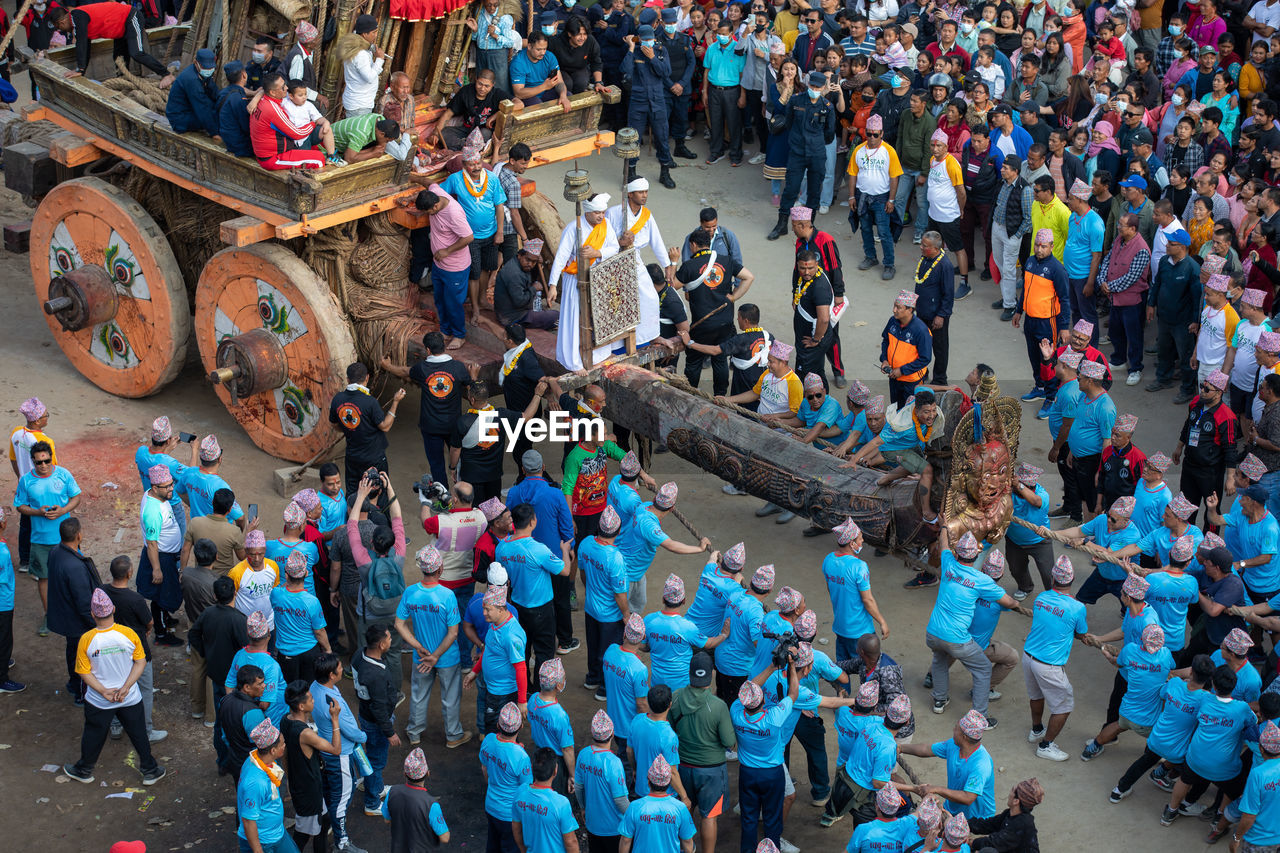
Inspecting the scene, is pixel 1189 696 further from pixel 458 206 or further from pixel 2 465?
pixel 2 465

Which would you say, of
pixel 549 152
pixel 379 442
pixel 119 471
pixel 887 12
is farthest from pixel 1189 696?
pixel 887 12

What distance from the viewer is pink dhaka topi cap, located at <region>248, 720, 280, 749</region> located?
793cm

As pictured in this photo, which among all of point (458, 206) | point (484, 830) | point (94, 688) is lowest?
point (484, 830)

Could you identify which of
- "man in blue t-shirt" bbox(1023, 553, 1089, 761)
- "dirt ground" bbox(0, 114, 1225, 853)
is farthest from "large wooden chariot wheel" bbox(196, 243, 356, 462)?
"man in blue t-shirt" bbox(1023, 553, 1089, 761)

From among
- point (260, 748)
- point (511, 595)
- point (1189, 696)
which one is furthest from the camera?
point (511, 595)

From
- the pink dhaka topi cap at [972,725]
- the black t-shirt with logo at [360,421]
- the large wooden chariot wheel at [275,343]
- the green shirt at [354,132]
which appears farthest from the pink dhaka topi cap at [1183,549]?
the green shirt at [354,132]

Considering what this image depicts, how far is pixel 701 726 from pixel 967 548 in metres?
2.20

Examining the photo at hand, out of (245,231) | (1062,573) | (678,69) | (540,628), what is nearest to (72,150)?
(245,231)

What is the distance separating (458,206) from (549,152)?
1.29 m

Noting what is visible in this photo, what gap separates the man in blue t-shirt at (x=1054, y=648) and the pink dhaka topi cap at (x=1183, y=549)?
2.16ft

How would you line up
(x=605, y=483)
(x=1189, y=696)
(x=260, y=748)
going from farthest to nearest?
(x=605, y=483) < (x=1189, y=696) < (x=260, y=748)

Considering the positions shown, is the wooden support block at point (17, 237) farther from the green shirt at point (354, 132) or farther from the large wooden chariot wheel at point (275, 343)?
the green shirt at point (354, 132)

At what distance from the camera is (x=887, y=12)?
60.4ft

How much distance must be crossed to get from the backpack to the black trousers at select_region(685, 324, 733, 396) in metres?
4.16
